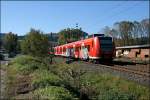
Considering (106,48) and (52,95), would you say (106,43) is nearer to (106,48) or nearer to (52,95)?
(106,48)

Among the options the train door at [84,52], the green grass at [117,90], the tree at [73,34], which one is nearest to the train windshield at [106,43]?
the train door at [84,52]

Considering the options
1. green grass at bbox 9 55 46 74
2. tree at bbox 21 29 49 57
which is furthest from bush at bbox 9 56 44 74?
tree at bbox 21 29 49 57

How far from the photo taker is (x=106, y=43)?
119ft

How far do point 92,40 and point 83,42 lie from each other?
16.1 ft

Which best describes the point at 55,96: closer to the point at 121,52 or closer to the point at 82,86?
the point at 82,86

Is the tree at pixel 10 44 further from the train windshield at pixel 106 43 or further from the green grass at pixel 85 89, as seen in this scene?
the green grass at pixel 85 89

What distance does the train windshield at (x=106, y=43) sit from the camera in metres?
35.8

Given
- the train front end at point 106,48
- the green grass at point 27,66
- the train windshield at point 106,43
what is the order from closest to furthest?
the green grass at point 27,66 < the train front end at point 106,48 < the train windshield at point 106,43

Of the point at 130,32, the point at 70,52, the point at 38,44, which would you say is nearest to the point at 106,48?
the point at 38,44

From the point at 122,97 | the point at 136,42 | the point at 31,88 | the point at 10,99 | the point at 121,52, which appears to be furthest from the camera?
the point at 136,42

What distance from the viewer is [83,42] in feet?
137

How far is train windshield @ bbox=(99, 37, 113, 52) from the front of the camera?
35.8 meters

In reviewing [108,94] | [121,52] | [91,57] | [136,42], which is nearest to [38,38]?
[91,57]

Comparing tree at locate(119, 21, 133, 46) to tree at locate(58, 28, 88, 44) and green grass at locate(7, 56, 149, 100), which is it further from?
green grass at locate(7, 56, 149, 100)
